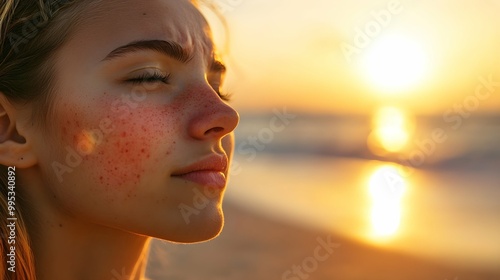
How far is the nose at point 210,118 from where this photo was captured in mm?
2266

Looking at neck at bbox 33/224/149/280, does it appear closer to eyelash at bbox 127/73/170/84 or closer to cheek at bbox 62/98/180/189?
cheek at bbox 62/98/180/189

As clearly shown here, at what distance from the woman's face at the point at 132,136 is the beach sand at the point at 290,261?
107 inches

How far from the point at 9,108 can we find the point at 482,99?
26038 millimetres

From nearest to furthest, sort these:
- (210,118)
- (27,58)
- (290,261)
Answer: (210,118) → (27,58) → (290,261)

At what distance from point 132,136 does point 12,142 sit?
0.49 metres

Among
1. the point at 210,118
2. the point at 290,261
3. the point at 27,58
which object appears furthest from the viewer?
the point at 290,261

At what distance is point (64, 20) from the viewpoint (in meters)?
2.38

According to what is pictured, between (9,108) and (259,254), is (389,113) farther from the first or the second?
(9,108)

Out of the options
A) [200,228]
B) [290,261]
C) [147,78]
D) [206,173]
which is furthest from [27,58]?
[290,261]

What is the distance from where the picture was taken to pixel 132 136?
228 centimetres

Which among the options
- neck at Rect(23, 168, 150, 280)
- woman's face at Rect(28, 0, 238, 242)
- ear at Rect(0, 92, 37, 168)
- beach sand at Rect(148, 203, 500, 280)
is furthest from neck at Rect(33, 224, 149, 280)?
beach sand at Rect(148, 203, 500, 280)

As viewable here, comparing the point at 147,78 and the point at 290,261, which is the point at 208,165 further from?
the point at 290,261

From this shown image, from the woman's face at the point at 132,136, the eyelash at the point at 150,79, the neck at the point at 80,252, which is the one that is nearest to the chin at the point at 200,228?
the woman's face at the point at 132,136

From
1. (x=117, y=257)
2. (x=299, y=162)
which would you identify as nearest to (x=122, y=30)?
(x=117, y=257)
